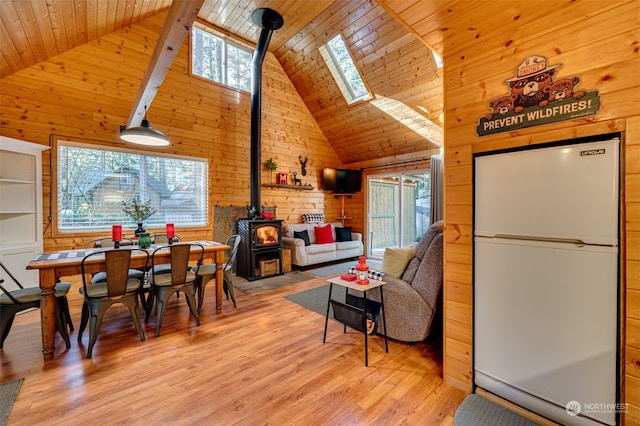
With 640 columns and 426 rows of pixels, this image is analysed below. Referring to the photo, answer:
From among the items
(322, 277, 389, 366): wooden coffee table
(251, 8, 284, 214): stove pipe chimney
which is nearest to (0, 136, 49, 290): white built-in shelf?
(251, 8, 284, 214): stove pipe chimney

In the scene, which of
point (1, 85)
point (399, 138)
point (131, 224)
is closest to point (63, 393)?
point (131, 224)

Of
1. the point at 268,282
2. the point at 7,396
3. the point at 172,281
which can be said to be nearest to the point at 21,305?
the point at 7,396

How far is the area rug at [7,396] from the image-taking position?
5.39 ft

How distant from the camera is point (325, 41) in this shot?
4.98 meters

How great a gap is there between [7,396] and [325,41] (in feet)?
19.3

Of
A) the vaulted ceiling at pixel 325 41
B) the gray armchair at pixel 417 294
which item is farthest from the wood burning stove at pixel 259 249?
the vaulted ceiling at pixel 325 41

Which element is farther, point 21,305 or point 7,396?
point 21,305

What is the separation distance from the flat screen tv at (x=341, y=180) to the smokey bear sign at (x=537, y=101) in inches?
202

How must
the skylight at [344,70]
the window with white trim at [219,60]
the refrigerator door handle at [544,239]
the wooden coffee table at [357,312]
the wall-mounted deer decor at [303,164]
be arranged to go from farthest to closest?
the wall-mounted deer decor at [303,164] < the skylight at [344,70] < the window with white trim at [219,60] < the wooden coffee table at [357,312] < the refrigerator door handle at [544,239]

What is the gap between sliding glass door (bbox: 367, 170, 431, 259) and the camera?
651 centimetres

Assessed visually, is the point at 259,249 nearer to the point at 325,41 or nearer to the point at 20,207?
the point at 20,207

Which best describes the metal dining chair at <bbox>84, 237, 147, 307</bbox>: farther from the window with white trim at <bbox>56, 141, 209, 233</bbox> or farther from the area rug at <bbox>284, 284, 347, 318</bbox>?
the area rug at <bbox>284, 284, 347, 318</bbox>

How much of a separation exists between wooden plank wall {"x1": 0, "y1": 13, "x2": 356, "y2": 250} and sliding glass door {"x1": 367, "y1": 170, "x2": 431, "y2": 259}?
1520mm

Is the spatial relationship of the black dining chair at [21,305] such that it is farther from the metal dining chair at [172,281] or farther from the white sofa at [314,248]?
the white sofa at [314,248]
